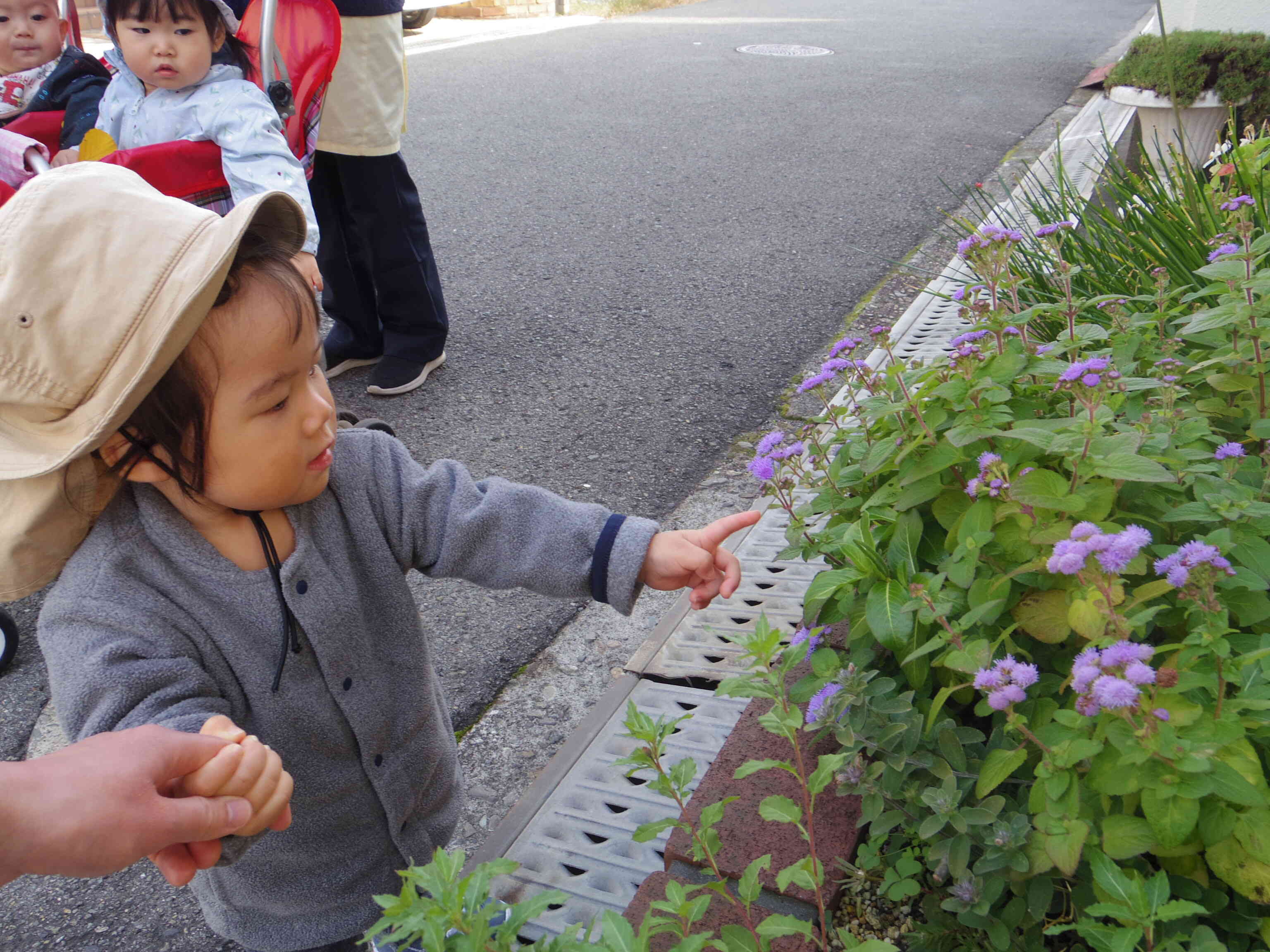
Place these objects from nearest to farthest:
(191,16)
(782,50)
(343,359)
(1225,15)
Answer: (191,16)
(343,359)
(1225,15)
(782,50)

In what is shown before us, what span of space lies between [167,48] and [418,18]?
11.8 m

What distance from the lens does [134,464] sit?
1401 millimetres

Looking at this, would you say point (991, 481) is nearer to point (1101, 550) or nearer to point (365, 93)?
point (1101, 550)

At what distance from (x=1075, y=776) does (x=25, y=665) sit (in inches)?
93.5

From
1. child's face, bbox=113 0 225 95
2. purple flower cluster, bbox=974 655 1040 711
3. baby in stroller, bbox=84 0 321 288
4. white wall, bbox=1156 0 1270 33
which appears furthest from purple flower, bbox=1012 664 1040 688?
white wall, bbox=1156 0 1270 33

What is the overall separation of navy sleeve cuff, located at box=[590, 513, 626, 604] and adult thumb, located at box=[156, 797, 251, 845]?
61cm

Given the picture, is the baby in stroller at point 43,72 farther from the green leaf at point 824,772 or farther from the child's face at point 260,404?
the green leaf at point 824,772

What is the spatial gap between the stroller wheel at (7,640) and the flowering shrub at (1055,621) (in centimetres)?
192

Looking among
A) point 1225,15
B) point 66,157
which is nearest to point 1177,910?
point 66,157

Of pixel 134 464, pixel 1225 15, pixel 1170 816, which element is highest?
pixel 1225 15

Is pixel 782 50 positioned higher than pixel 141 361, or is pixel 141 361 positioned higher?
pixel 141 361

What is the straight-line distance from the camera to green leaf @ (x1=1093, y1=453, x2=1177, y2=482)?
1.34 m

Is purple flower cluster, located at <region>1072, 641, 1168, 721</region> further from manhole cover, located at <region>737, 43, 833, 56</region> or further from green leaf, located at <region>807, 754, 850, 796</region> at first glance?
manhole cover, located at <region>737, 43, 833, 56</region>

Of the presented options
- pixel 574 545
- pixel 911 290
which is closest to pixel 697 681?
pixel 574 545
